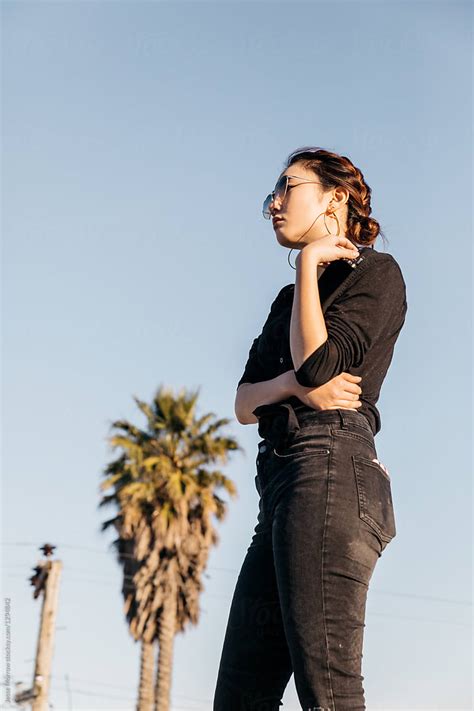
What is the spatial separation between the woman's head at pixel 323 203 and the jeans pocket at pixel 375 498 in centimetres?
88

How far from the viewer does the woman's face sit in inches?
141

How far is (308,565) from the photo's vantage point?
2.97 meters

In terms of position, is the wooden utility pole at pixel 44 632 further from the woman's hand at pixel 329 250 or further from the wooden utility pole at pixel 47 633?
the woman's hand at pixel 329 250

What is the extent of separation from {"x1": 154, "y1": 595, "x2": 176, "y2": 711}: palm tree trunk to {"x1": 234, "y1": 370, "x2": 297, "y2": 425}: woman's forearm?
23.8m

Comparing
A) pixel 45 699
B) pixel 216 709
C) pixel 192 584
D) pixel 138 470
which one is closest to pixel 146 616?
pixel 192 584

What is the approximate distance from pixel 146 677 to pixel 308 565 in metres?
26.0

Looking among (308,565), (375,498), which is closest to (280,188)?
(375,498)

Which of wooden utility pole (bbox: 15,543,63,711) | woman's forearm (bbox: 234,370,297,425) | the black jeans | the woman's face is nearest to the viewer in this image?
the black jeans

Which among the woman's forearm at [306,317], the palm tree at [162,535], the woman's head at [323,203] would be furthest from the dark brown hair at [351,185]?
the palm tree at [162,535]

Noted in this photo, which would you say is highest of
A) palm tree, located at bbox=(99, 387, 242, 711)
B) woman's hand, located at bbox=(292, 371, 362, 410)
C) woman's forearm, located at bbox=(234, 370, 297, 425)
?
palm tree, located at bbox=(99, 387, 242, 711)

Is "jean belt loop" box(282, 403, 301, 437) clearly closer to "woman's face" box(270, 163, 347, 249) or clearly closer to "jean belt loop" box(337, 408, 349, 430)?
"jean belt loop" box(337, 408, 349, 430)

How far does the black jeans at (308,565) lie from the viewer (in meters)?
2.93

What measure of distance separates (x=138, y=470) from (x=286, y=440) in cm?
2468

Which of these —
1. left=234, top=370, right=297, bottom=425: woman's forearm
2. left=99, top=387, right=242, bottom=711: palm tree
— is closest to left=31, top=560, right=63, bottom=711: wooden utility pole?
left=99, top=387, right=242, bottom=711: palm tree
